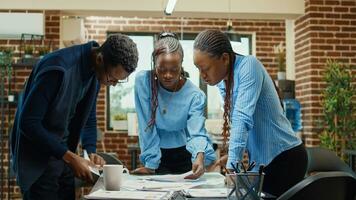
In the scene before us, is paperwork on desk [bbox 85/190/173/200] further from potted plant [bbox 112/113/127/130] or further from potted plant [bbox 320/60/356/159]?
potted plant [bbox 112/113/127/130]

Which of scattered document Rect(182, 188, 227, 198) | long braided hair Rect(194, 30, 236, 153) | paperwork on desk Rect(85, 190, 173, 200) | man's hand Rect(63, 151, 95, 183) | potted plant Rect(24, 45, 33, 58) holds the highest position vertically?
potted plant Rect(24, 45, 33, 58)

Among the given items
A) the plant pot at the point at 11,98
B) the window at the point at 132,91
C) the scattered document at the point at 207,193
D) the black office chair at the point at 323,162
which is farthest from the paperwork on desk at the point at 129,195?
the window at the point at 132,91

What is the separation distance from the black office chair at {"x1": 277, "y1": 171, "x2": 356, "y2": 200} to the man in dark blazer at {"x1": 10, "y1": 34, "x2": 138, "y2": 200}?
2.59 ft

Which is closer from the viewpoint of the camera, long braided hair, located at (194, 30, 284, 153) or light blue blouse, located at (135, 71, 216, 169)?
long braided hair, located at (194, 30, 284, 153)

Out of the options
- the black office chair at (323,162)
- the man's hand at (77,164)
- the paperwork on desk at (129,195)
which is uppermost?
the man's hand at (77,164)

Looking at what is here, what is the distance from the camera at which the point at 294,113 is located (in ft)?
21.4

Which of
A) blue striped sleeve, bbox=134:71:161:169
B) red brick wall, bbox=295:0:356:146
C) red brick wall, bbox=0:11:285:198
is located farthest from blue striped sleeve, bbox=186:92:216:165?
red brick wall, bbox=0:11:285:198

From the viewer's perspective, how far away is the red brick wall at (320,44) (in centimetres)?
635

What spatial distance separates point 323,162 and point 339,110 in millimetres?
2193

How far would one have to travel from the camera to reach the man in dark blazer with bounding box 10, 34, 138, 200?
A: 73.4 inches

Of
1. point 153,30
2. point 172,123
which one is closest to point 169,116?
point 172,123

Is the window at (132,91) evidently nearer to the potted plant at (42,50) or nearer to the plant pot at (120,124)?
the plant pot at (120,124)

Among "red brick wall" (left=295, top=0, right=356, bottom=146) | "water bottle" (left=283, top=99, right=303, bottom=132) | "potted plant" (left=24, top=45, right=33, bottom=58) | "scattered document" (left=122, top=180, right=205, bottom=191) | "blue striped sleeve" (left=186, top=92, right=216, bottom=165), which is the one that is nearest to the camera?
"scattered document" (left=122, top=180, right=205, bottom=191)

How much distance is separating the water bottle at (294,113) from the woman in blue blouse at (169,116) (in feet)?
13.5
